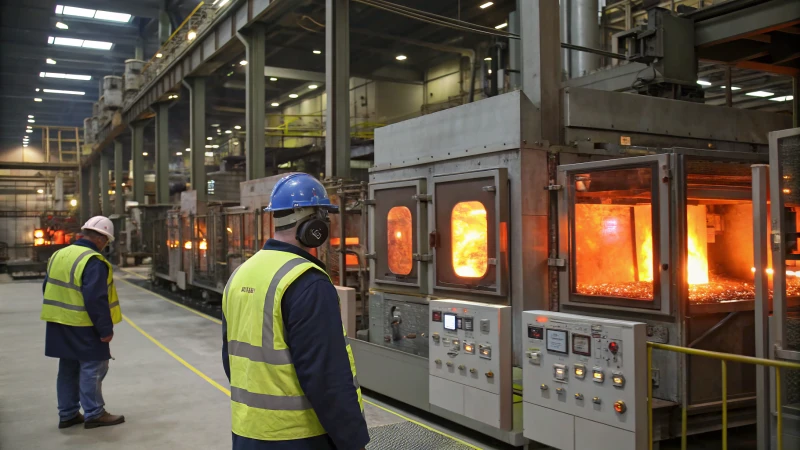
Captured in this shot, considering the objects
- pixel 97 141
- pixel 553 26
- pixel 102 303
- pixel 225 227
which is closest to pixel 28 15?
pixel 97 141

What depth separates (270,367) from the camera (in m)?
2.53

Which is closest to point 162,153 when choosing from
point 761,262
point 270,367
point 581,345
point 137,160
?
point 137,160

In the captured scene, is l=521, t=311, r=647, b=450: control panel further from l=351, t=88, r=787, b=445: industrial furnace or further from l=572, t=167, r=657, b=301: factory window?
l=572, t=167, r=657, b=301: factory window

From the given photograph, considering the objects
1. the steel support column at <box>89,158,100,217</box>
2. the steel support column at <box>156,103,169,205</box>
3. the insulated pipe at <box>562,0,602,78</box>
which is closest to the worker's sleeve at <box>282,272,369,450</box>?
the insulated pipe at <box>562,0,602,78</box>

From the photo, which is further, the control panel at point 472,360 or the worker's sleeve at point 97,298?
the worker's sleeve at point 97,298

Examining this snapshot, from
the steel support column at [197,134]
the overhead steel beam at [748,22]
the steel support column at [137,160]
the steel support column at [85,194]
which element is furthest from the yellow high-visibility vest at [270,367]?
the steel support column at [85,194]

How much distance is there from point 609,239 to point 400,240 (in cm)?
231

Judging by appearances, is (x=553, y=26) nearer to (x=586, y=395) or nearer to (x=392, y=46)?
(x=586, y=395)

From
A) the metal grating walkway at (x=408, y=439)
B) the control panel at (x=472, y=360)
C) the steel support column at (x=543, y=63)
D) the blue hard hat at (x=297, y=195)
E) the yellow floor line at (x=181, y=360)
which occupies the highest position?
the steel support column at (x=543, y=63)

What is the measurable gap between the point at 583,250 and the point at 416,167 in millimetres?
2058

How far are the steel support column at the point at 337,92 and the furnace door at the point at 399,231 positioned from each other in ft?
15.7

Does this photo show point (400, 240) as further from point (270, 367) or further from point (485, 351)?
point (270, 367)

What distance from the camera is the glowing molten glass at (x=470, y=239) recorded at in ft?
18.7

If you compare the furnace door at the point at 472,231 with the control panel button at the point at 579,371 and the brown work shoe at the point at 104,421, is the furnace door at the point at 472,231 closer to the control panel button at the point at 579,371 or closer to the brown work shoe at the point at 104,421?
the control panel button at the point at 579,371
